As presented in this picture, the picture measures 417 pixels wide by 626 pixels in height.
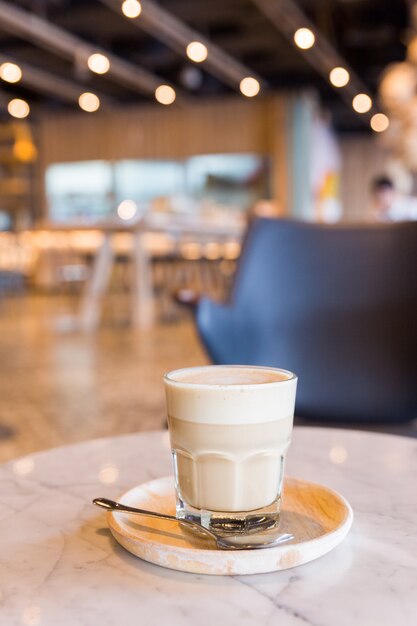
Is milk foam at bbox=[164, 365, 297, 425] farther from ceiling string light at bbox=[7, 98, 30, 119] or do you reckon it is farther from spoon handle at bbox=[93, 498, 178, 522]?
ceiling string light at bbox=[7, 98, 30, 119]

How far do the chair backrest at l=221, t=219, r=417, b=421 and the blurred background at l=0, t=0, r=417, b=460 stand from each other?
1172 millimetres

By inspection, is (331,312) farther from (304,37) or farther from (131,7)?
(304,37)

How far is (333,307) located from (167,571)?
1.43m

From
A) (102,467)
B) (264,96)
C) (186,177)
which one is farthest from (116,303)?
(102,467)

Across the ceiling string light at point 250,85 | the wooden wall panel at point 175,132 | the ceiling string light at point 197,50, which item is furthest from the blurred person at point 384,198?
the wooden wall panel at point 175,132

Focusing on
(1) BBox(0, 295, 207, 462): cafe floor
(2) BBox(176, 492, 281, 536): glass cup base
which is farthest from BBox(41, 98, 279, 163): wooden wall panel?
(2) BBox(176, 492, 281, 536): glass cup base

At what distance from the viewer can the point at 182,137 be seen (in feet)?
38.8

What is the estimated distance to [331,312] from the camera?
191 centimetres

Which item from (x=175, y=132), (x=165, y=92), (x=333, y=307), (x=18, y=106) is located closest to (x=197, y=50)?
(x=165, y=92)

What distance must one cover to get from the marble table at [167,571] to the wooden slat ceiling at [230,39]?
26.5 ft

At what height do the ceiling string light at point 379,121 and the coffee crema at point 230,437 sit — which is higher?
the ceiling string light at point 379,121

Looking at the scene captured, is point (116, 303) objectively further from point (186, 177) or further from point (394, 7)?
point (394, 7)

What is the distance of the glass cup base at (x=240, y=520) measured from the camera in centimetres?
63

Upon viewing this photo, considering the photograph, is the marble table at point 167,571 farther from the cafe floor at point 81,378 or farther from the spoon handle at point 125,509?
the cafe floor at point 81,378
